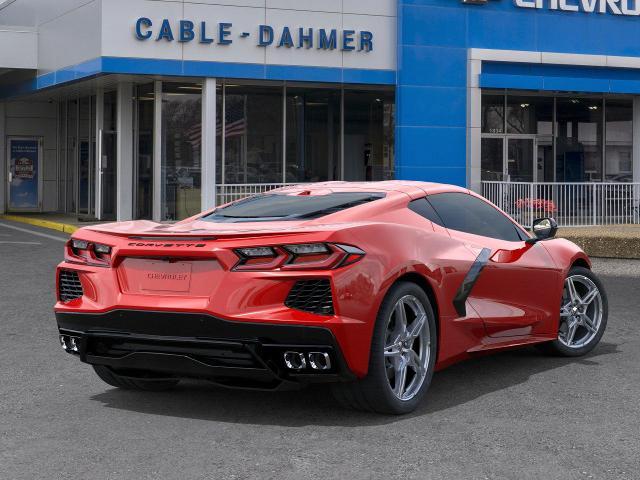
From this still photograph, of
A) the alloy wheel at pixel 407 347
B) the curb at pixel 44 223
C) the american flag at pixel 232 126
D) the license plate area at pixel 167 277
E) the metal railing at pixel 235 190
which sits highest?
the american flag at pixel 232 126

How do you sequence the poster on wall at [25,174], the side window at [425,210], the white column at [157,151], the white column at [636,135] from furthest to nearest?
the poster on wall at [25,174] → the white column at [636,135] → the white column at [157,151] → the side window at [425,210]

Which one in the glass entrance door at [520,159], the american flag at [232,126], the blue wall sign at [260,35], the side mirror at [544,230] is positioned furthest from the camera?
the glass entrance door at [520,159]

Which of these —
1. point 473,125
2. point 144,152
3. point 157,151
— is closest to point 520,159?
point 473,125

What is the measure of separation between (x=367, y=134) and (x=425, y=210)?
21.3 meters

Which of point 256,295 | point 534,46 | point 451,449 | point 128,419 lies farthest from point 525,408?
point 534,46

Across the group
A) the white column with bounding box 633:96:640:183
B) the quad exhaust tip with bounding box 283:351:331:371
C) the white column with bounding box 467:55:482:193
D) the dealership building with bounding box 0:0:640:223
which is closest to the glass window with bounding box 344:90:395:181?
the dealership building with bounding box 0:0:640:223

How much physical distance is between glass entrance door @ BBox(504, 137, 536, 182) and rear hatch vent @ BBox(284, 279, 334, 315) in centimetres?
2399

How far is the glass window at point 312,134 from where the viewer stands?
27.1 meters

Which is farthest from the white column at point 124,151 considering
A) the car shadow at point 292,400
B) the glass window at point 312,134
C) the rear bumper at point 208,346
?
the rear bumper at point 208,346

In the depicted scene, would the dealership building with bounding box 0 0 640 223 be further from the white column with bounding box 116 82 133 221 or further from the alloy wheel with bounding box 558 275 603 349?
the alloy wheel with bounding box 558 275 603 349

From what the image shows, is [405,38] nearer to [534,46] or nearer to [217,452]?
[534,46]

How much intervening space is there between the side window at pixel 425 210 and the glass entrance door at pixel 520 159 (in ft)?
74.1

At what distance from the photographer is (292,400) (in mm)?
6457

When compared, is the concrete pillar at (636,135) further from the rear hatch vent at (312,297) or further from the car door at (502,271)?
the rear hatch vent at (312,297)
